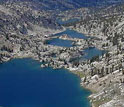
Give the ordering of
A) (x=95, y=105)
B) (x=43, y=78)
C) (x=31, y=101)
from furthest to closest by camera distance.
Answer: (x=43, y=78) < (x=31, y=101) < (x=95, y=105)

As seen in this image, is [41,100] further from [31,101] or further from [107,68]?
[107,68]

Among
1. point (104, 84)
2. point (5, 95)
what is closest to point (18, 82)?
point (5, 95)

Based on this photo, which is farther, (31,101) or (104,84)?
(104,84)

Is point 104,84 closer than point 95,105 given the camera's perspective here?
No

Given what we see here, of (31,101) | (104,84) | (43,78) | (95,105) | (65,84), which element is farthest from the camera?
(43,78)

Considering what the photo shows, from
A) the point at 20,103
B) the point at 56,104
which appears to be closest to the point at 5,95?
the point at 20,103

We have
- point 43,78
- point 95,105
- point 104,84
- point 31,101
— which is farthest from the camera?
point 43,78
